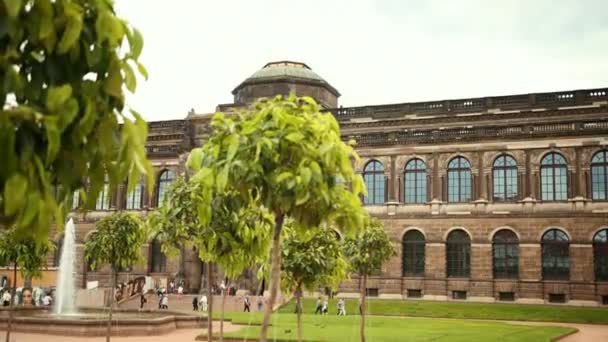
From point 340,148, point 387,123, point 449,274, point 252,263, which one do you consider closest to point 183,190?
point 252,263

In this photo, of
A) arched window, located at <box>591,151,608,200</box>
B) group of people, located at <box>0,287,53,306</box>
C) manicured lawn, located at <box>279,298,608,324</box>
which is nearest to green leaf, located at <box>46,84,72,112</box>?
manicured lawn, located at <box>279,298,608,324</box>

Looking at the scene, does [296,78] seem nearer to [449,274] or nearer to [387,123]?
[387,123]

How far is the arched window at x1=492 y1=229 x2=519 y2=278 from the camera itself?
4147 centimetres

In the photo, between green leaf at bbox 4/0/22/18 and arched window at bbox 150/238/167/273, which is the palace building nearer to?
arched window at bbox 150/238/167/273

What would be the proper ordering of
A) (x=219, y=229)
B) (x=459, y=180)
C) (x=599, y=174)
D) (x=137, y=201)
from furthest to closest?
(x=137, y=201) < (x=459, y=180) < (x=599, y=174) < (x=219, y=229)

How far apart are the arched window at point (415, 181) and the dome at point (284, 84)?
37.8 ft

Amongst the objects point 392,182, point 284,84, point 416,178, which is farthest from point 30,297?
point 416,178

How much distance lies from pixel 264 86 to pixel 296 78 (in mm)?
2592

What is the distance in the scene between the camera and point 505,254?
137 feet

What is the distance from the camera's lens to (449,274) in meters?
42.9

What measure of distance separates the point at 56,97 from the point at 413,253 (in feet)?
137

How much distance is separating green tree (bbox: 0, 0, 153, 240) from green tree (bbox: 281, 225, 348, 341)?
12757mm

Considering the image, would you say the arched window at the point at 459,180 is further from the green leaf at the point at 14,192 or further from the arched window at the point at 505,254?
the green leaf at the point at 14,192

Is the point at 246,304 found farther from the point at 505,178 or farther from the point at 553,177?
the point at 553,177
